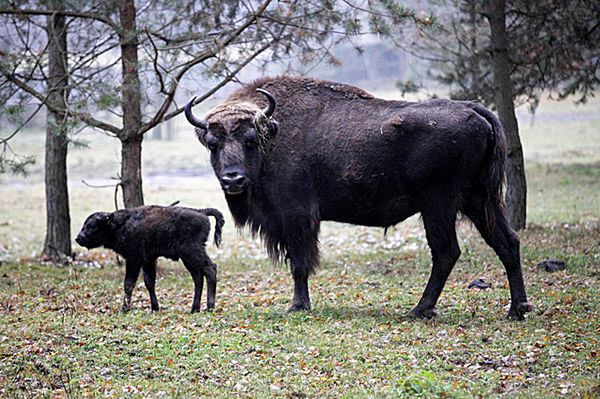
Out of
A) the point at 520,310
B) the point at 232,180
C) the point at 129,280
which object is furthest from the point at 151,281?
the point at 520,310

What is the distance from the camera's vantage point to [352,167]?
31.7 feet

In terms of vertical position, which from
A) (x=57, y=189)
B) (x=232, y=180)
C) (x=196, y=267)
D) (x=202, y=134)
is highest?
(x=202, y=134)

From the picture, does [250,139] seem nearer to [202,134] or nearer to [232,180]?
[232,180]

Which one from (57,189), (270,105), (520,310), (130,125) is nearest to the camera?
(520,310)

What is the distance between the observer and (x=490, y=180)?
30.0 ft

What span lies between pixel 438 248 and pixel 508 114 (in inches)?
239

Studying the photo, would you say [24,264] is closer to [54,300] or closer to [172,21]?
[54,300]

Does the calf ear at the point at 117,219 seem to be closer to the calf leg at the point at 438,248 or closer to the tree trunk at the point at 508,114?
the calf leg at the point at 438,248

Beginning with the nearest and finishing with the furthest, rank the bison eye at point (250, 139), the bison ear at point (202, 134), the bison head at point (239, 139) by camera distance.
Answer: the bison head at point (239, 139) → the bison eye at point (250, 139) → the bison ear at point (202, 134)

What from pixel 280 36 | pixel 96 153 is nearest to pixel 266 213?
pixel 280 36

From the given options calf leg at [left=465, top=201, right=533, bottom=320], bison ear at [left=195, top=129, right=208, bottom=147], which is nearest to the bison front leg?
bison ear at [left=195, top=129, right=208, bottom=147]

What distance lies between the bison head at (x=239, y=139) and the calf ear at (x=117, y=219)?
4.75 ft

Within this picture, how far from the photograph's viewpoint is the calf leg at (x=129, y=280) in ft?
33.2

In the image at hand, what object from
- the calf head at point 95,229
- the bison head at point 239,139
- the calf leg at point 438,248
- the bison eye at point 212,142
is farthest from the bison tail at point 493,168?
the calf head at point 95,229
